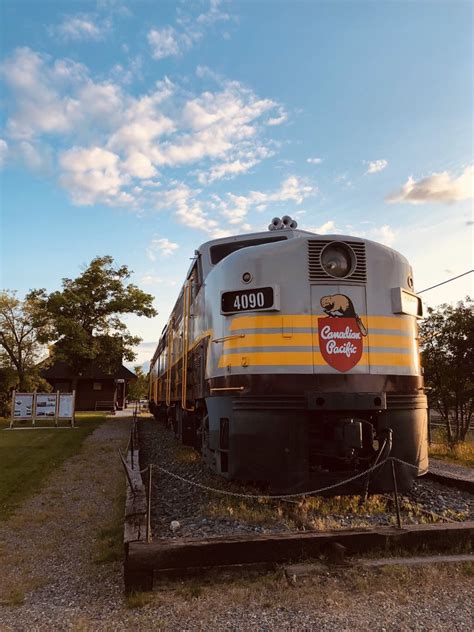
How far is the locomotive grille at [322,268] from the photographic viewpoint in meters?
5.55

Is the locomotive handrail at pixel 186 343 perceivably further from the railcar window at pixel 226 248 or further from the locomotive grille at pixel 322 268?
the locomotive grille at pixel 322 268

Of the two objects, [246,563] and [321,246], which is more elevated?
→ [321,246]

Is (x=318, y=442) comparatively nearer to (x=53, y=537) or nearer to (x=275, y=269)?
(x=275, y=269)

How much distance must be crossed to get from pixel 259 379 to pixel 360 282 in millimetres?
1674

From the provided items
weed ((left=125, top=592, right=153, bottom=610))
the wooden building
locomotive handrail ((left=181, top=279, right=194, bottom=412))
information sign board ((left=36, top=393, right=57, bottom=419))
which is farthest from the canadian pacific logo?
the wooden building

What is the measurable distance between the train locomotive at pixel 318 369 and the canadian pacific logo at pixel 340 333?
0.01 meters

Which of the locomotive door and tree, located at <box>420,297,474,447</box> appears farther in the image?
tree, located at <box>420,297,474,447</box>

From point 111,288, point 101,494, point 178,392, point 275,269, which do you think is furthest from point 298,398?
point 111,288

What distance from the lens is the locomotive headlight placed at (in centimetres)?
561

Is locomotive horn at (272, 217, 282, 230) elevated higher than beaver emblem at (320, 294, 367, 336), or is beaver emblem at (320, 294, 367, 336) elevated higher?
locomotive horn at (272, 217, 282, 230)

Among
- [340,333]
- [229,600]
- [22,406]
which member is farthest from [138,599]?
[22,406]

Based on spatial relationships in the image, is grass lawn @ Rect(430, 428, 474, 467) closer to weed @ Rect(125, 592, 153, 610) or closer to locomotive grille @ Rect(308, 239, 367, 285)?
locomotive grille @ Rect(308, 239, 367, 285)

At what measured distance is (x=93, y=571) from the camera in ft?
14.3

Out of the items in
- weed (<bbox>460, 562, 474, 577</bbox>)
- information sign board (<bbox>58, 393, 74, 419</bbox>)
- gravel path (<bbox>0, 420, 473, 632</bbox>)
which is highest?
information sign board (<bbox>58, 393, 74, 419</bbox>)
